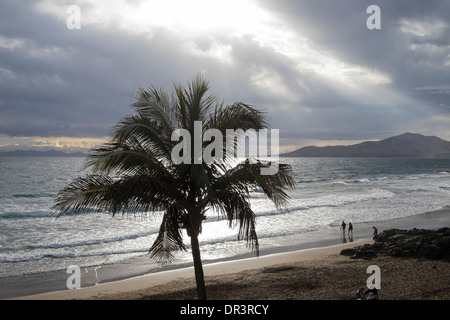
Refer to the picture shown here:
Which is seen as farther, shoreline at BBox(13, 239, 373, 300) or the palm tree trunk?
shoreline at BBox(13, 239, 373, 300)

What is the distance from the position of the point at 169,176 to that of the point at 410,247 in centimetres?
1144

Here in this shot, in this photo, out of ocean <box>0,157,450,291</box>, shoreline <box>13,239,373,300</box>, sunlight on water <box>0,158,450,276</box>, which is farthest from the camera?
sunlight on water <box>0,158,450,276</box>

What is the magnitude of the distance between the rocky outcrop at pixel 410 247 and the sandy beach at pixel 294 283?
0.63 m

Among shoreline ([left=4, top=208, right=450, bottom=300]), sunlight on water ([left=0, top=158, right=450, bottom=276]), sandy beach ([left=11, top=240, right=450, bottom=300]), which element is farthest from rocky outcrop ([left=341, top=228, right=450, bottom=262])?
sunlight on water ([left=0, top=158, right=450, bottom=276])

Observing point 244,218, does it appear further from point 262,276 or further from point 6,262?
point 6,262

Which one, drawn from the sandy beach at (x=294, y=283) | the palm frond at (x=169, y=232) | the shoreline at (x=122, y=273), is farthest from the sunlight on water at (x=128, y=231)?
the palm frond at (x=169, y=232)

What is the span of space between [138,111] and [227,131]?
1.89 m

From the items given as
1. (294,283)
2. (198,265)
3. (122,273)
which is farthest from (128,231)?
(198,265)

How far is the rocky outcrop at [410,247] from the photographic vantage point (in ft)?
45.2

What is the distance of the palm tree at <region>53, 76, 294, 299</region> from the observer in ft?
24.1

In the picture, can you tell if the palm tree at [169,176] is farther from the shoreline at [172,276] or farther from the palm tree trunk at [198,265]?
the shoreline at [172,276]

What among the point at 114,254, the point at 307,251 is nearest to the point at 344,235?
the point at 307,251

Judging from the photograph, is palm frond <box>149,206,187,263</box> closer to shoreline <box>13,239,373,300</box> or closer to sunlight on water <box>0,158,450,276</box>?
shoreline <box>13,239,373,300</box>

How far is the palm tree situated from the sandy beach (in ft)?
10.9
